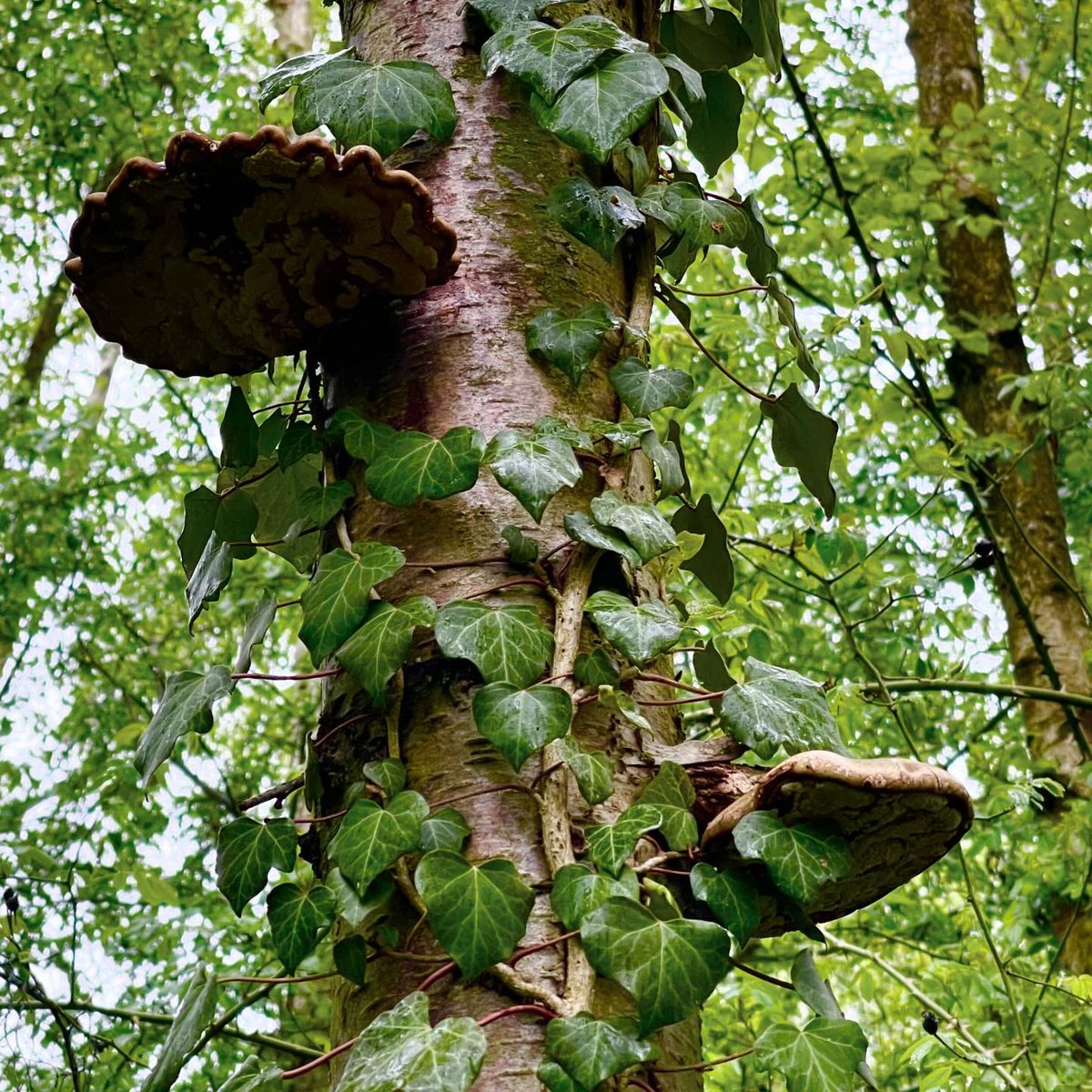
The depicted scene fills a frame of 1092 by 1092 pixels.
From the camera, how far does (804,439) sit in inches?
57.3

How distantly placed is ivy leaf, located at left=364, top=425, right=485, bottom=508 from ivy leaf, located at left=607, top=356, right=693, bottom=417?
203mm

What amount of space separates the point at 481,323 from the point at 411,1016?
2.20ft

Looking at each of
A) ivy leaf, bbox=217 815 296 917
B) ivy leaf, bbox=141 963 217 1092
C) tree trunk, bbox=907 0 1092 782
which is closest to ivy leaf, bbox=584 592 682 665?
ivy leaf, bbox=217 815 296 917

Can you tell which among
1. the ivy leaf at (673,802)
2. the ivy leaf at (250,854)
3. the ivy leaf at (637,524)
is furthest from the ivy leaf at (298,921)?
the ivy leaf at (637,524)

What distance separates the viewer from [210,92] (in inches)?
244

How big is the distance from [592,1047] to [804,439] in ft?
2.72

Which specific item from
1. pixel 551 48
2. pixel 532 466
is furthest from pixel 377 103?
pixel 532 466

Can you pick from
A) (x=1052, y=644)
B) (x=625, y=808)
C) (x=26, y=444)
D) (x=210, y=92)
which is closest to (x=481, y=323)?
(x=625, y=808)

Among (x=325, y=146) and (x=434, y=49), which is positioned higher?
(x=434, y=49)

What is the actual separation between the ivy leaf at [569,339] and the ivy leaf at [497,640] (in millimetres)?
275

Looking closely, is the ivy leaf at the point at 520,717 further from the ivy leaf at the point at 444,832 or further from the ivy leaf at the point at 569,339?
the ivy leaf at the point at 569,339

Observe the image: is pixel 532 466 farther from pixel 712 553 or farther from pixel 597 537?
pixel 712 553

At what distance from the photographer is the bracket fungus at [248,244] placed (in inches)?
41.9

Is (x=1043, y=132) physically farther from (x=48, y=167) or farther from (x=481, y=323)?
(x=48, y=167)
